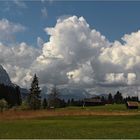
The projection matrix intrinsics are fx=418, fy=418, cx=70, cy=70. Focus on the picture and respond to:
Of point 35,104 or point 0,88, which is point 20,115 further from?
point 0,88

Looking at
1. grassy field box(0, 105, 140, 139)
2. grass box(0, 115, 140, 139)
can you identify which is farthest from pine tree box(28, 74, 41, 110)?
grass box(0, 115, 140, 139)

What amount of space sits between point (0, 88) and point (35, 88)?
35863mm

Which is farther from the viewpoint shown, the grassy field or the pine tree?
the pine tree

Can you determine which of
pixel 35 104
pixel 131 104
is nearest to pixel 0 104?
pixel 35 104

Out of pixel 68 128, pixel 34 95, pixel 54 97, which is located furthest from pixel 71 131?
pixel 54 97

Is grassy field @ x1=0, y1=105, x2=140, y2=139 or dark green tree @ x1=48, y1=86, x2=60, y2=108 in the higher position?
dark green tree @ x1=48, y1=86, x2=60, y2=108

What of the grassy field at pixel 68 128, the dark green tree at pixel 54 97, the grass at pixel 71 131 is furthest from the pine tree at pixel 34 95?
the grass at pixel 71 131

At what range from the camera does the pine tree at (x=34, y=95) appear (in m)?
160

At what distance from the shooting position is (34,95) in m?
166

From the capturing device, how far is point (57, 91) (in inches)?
7756

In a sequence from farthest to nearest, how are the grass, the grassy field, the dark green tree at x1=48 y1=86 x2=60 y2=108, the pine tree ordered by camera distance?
1. the dark green tree at x1=48 y1=86 x2=60 y2=108
2. the pine tree
3. the grassy field
4. the grass

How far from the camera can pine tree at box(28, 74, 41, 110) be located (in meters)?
160

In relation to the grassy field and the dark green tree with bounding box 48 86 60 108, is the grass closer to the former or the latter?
the grassy field

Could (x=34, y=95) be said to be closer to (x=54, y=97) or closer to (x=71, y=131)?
(x=54, y=97)
